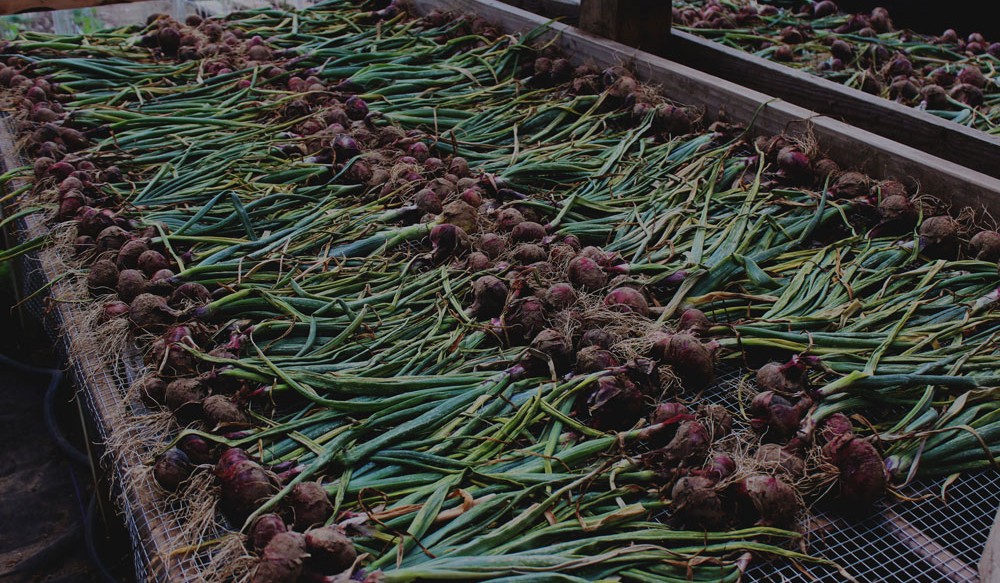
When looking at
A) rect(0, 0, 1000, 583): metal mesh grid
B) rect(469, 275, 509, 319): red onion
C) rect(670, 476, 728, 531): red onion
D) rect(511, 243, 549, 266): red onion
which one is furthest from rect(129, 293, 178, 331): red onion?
rect(670, 476, 728, 531): red onion

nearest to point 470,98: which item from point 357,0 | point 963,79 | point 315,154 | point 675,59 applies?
point 315,154

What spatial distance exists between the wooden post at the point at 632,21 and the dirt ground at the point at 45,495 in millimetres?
2725

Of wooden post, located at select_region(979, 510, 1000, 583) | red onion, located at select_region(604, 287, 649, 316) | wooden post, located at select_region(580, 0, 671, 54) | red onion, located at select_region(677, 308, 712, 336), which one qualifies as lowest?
red onion, located at select_region(677, 308, 712, 336)

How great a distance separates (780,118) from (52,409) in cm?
309

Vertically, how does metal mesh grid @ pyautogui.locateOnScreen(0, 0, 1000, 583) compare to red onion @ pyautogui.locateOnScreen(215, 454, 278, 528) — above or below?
below

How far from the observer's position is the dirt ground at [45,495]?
9.44ft

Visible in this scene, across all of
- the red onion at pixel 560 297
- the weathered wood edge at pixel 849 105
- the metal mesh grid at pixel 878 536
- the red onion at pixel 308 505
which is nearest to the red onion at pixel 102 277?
the metal mesh grid at pixel 878 536

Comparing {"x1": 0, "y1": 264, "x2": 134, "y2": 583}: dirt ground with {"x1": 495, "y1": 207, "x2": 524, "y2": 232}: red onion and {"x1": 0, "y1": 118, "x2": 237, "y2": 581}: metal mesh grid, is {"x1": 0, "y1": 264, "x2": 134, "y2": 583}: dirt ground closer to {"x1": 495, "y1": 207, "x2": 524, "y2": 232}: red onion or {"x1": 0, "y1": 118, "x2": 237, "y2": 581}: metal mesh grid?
{"x1": 0, "y1": 118, "x2": 237, "y2": 581}: metal mesh grid

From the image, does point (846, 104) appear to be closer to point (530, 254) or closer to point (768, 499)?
point (530, 254)

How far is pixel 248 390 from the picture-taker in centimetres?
202

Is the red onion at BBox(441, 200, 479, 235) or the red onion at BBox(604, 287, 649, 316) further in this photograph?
the red onion at BBox(441, 200, 479, 235)

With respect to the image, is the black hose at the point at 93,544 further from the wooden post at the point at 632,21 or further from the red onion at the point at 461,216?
the wooden post at the point at 632,21

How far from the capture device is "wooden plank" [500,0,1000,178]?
2965 mm

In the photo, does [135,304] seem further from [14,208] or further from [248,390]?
[14,208]
